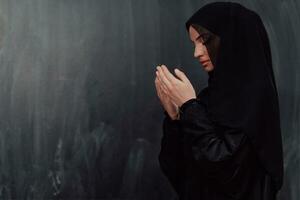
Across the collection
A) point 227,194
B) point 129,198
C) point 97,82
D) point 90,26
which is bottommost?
point 129,198

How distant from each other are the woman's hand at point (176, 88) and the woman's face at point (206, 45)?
0.08 metres

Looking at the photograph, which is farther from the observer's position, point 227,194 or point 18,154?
point 18,154

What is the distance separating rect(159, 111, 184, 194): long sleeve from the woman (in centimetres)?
9

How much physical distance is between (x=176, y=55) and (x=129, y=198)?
51 centimetres

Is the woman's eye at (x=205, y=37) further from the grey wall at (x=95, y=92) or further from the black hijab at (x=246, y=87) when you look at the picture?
the grey wall at (x=95, y=92)

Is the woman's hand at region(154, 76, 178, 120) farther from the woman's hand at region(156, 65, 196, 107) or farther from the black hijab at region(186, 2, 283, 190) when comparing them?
the black hijab at region(186, 2, 283, 190)

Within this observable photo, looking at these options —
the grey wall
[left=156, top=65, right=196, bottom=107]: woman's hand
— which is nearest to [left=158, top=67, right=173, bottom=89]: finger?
[left=156, top=65, right=196, bottom=107]: woman's hand

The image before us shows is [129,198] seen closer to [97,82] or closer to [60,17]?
[97,82]

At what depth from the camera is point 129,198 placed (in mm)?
1741

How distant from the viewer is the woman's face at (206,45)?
4.42ft

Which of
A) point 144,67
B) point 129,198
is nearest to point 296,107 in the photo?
point 144,67

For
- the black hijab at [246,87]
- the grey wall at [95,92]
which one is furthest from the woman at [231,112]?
the grey wall at [95,92]

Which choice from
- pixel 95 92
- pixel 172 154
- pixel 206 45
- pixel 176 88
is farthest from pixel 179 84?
pixel 95 92

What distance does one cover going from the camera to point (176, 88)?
1.35 meters
